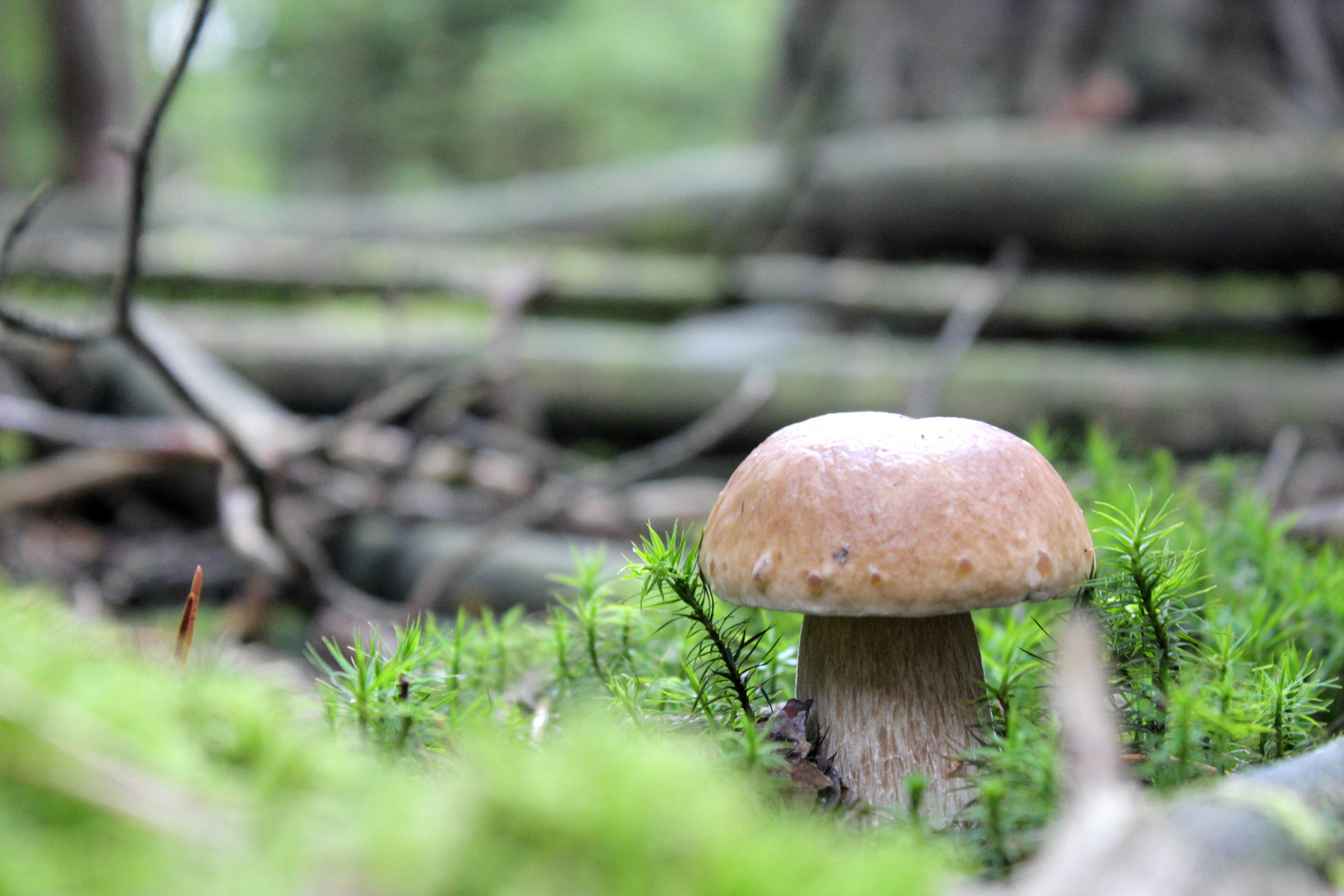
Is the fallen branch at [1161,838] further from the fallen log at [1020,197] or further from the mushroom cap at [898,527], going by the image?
the fallen log at [1020,197]

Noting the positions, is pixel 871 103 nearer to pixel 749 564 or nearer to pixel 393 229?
pixel 393 229

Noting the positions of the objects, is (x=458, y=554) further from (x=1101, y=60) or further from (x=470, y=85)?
(x=470, y=85)

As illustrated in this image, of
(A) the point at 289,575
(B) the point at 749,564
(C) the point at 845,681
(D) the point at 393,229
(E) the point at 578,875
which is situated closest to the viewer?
(E) the point at 578,875

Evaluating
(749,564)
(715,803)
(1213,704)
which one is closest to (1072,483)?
(1213,704)

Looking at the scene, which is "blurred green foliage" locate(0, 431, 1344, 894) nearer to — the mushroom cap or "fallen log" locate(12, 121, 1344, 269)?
the mushroom cap

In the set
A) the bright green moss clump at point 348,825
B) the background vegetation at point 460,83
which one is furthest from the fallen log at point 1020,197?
the background vegetation at point 460,83

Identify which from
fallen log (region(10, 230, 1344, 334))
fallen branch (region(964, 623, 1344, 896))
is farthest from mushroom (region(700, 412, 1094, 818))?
fallen log (region(10, 230, 1344, 334))
